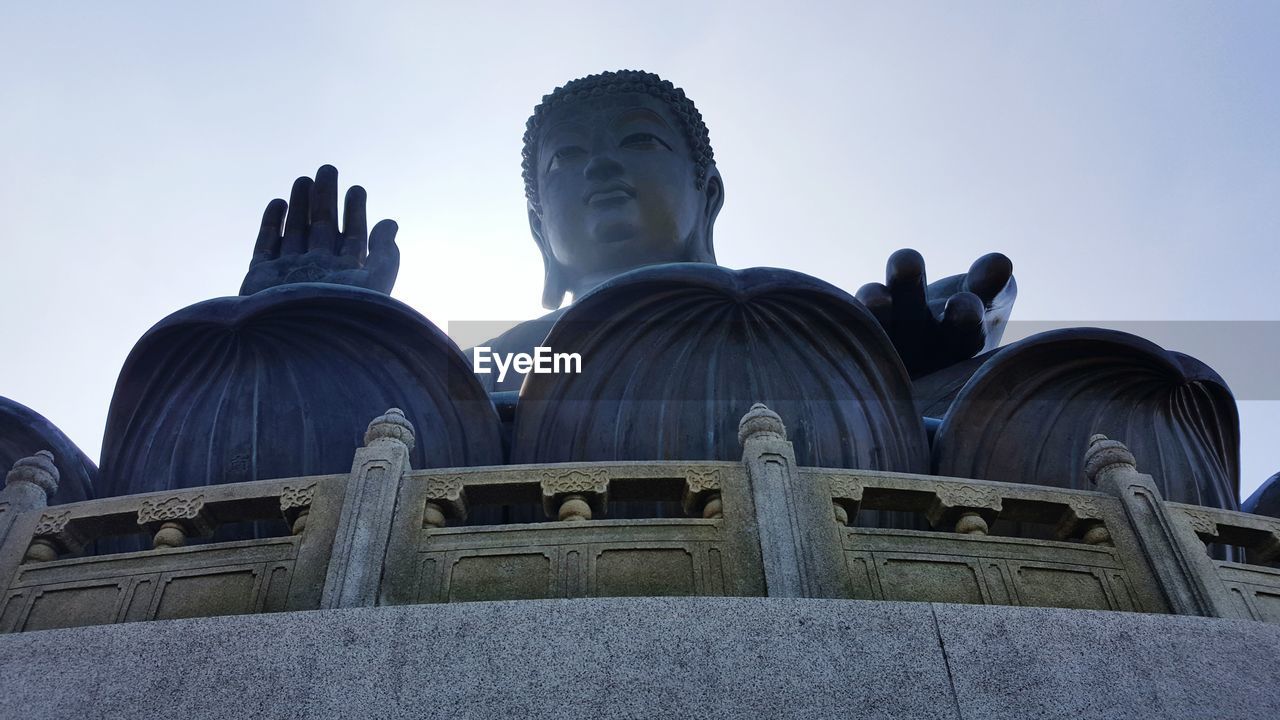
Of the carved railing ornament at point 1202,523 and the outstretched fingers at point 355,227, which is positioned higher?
the outstretched fingers at point 355,227

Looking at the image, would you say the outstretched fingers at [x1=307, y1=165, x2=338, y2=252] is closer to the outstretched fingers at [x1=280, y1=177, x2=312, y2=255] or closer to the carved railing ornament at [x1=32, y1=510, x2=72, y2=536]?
the outstretched fingers at [x1=280, y1=177, x2=312, y2=255]

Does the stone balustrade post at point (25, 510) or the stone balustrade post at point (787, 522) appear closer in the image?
the stone balustrade post at point (787, 522)

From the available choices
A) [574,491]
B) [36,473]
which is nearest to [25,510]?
[36,473]

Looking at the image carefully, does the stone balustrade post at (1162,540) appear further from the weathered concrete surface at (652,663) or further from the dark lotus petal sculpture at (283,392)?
the dark lotus petal sculpture at (283,392)

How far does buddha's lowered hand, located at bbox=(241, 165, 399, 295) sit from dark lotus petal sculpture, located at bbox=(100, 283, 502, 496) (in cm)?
133

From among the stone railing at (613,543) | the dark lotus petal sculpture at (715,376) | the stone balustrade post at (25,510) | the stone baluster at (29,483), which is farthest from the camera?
the dark lotus petal sculpture at (715,376)

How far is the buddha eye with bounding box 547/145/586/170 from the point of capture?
11.4m

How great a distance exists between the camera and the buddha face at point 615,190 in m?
11.1

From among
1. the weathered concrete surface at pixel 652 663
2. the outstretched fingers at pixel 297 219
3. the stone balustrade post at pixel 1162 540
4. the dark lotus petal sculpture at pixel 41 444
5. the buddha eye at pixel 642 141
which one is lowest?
the weathered concrete surface at pixel 652 663

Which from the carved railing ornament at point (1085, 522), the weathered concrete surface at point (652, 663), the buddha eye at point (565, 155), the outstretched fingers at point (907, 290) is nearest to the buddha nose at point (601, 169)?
the buddha eye at point (565, 155)

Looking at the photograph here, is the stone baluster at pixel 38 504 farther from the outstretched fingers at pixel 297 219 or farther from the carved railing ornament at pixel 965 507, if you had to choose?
the carved railing ornament at pixel 965 507

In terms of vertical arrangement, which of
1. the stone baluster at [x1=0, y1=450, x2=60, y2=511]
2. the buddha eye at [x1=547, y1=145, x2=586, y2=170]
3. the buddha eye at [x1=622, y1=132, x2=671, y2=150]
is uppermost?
the buddha eye at [x1=622, y1=132, x2=671, y2=150]

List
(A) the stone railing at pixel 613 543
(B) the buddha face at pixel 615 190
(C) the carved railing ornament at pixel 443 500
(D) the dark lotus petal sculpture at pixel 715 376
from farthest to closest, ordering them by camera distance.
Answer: (B) the buddha face at pixel 615 190, (D) the dark lotus petal sculpture at pixel 715 376, (C) the carved railing ornament at pixel 443 500, (A) the stone railing at pixel 613 543

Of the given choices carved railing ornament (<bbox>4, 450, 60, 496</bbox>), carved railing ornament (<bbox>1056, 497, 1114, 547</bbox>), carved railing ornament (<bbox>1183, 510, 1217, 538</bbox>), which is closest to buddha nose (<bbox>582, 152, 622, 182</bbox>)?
carved railing ornament (<bbox>4, 450, 60, 496</bbox>)
